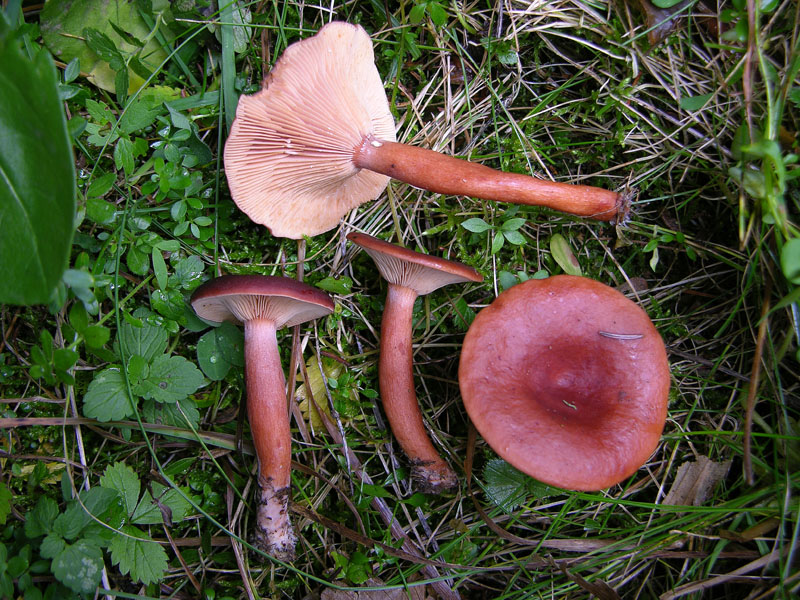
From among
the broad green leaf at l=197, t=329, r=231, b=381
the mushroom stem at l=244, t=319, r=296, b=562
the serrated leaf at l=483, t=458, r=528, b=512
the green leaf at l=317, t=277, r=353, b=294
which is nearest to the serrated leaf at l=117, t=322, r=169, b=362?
the broad green leaf at l=197, t=329, r=231, b=381

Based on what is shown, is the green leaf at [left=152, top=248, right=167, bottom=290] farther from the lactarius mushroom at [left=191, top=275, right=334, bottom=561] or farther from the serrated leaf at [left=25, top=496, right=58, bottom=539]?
the serrated leaf at [left=25, top=496, right=58, bottom=539]

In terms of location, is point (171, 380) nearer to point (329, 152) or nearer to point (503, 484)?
point (329, 152)

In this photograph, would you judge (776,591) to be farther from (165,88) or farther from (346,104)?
(165,88)

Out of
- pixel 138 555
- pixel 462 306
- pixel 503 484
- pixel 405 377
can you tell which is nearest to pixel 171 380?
pixel 138 555

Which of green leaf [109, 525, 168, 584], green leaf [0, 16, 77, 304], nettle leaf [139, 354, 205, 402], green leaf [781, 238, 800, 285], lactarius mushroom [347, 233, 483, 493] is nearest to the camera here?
green leaf [0, 16, 77, 304]

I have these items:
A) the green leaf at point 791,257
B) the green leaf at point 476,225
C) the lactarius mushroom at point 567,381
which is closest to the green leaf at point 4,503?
the lactarius mushroom at point 567,381

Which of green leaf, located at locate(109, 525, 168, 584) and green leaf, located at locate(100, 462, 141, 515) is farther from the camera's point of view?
green leaf, located at locate(100, 462, 141, 515)

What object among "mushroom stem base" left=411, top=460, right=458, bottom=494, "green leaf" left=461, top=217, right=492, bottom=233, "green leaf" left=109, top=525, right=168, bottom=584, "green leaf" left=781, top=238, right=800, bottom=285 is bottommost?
"green leaf" left=109, top=525, right=168, bottom=584

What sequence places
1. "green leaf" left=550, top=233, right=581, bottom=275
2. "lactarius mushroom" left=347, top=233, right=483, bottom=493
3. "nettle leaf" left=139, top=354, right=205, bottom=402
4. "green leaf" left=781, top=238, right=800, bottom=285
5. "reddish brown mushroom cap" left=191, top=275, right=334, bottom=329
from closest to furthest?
"green leaf" left=781, top=238, right=800, bottom=285 → "reddish brown mushroom cap" left=191, top=275, right=334, bottom=329 → "nettle leaf" left=139, top=354, right=205, bottom=402 → "lactarius mushroom" left=347, top=233, right=483, bottom=493 → "green leaf" left=550, top=233, right=581, bottom=275
